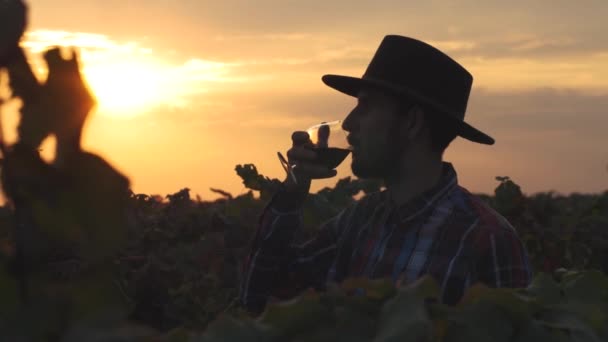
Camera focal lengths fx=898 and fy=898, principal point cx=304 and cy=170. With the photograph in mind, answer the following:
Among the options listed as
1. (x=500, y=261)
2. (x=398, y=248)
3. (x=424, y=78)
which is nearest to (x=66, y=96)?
(x=500, y=261)

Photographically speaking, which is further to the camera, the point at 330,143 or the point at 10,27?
the point at 330,143

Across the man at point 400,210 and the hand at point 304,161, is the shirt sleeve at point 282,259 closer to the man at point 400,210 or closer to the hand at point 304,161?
the man at point 400,210

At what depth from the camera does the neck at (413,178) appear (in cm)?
502

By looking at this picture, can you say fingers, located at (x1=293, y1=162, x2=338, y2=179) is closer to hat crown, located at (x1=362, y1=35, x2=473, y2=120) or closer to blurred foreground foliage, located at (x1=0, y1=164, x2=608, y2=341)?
hat crown, located at (x1=362, y1=35, x2=473, y2=120)

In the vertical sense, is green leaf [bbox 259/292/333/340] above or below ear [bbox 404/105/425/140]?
below

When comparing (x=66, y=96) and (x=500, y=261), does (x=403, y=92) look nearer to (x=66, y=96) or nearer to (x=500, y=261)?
(x=500, y=261)

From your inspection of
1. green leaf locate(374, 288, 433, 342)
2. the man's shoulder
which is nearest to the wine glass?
the man's shoulder

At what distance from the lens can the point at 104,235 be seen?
123 cm

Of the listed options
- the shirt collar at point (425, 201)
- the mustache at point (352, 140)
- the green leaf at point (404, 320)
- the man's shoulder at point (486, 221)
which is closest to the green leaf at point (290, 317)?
the green leaf at point (404, 320)

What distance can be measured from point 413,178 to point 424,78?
60 centimetres

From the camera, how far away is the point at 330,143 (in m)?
5.09

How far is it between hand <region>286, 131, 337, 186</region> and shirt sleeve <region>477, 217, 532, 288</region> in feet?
3.48

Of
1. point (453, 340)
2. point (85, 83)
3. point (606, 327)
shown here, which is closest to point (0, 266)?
point (85, 83)

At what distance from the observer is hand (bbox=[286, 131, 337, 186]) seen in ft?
16.8
